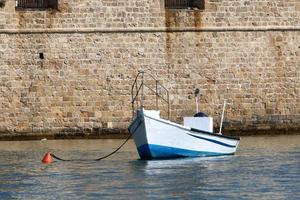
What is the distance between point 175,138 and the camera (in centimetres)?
2375

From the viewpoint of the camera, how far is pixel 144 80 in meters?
29.2

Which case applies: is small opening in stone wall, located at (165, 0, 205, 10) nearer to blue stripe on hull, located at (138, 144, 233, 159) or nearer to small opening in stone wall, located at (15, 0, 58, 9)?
small opening in stone wall, located at (15, 0, 58, 9)

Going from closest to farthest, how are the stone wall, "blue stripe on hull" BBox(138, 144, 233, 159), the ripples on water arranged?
the ripples on water
"blue stripe on hull" BBox(138, 144, 233, 159)
the stone wall

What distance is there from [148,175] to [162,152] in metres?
2.60

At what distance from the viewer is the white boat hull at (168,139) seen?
2350 centimetres

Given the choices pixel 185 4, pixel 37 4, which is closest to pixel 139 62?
pixel 185 4

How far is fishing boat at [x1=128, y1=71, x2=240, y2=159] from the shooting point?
23.5 m

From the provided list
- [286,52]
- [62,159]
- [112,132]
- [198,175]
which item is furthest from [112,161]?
[286,52]

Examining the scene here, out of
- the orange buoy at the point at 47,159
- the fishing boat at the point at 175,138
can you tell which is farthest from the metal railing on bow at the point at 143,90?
the orange buoy at the point at 47,159

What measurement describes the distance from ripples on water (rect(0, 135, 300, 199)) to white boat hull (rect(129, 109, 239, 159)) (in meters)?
0.19

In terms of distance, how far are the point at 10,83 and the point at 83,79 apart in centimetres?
161

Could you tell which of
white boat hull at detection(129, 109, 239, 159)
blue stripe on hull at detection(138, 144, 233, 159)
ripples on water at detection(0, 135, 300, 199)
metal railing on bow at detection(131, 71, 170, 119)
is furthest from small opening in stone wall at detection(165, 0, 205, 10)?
blue stripe on hull at detection(138, 144, 233, 159)

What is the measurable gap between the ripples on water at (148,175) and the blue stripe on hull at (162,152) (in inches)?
6.3

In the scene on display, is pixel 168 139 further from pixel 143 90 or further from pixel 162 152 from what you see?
pixel 143 90
